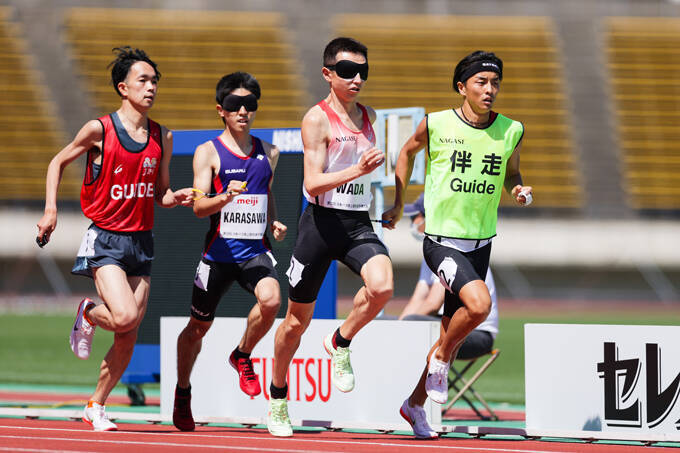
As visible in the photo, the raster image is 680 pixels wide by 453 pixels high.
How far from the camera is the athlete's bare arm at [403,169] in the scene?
7.36 m

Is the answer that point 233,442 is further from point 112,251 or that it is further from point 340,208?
point 340,208

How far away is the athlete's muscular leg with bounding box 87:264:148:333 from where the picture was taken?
715cm

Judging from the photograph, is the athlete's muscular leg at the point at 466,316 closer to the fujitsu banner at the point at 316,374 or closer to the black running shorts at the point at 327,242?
the black running shorts at the point at 327,242

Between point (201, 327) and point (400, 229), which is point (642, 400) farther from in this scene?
point (400, 229)

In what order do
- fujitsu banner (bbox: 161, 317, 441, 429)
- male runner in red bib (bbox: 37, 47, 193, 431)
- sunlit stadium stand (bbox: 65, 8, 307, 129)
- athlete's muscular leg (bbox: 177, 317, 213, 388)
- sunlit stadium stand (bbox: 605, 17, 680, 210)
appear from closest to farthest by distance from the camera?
1. male runner in red bib (bbox: 37, 47, 193, 431)
2. athlete's muscular leg (bbox: 177, 317, 213, 388)
3. fujitsu banner (bbox: 161, 317, 441, 429)
4. sunlit stadium stand (bbox: 605, 17, 680, 210)
5. sunlit stadium stand (bbox: 65, 8, 307, 129)

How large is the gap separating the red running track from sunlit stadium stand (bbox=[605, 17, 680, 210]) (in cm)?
2213

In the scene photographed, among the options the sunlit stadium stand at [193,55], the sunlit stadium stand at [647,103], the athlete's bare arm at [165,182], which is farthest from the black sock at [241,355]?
the sunlit stadium stand at [647,103]

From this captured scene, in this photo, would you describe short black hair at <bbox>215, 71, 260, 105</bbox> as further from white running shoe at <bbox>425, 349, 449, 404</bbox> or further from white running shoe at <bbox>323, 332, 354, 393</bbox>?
white running shoe at <bbox>425, 349, 449, 404</bbox>

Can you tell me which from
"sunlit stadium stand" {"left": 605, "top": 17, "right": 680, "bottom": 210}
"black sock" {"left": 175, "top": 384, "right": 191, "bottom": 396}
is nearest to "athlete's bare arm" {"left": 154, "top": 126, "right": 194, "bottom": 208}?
"black sock" {"left": 175, "top": 384, "right": 191, "bottom": 396}

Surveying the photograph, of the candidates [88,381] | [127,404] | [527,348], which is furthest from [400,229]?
[527,348]

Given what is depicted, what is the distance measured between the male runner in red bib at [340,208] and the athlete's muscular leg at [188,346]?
84cm

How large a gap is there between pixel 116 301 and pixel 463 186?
93.9 inches

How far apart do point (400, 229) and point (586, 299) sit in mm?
4980

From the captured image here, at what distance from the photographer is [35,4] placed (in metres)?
32.0
